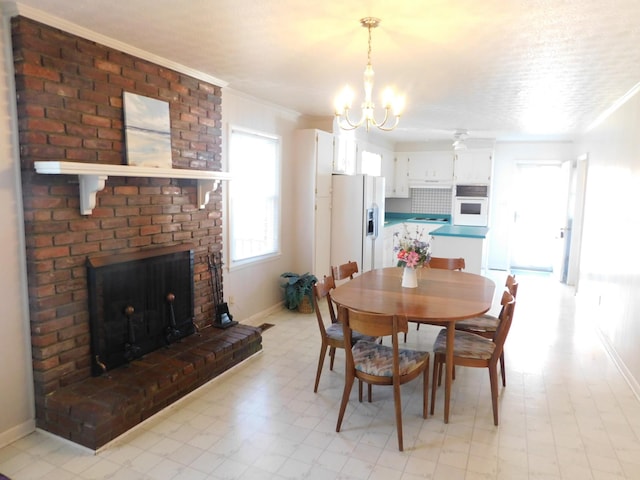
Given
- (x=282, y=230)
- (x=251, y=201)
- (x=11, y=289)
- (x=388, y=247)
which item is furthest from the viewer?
(x=388, y=247)

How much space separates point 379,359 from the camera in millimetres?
2664

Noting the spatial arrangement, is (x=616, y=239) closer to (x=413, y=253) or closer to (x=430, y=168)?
(x=413, y=253)

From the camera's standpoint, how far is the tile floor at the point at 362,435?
2.27 meters

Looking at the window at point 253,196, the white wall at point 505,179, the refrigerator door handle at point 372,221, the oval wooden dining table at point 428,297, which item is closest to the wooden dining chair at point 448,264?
the oval wooden dining table at point 428,297

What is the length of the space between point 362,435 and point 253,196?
9.15ft

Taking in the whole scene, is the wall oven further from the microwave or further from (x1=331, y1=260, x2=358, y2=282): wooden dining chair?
(x1=331, y1=260, x2=358, y2=282): wooden dining chair

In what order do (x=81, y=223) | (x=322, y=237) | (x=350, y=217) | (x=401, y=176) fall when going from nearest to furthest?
(x=81, y=223), (x=322, y=237), (x=350, y=217), (x=401, y=176)

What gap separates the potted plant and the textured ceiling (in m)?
2.03

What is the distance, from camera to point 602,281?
4.47 meters

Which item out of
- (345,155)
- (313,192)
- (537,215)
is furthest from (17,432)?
(537,215)

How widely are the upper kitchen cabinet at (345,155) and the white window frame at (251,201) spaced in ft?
3.12

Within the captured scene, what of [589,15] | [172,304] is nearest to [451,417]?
[172,304]

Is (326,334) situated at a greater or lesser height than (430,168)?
lesser

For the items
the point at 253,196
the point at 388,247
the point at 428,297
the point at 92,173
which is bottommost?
the point at 388,247
